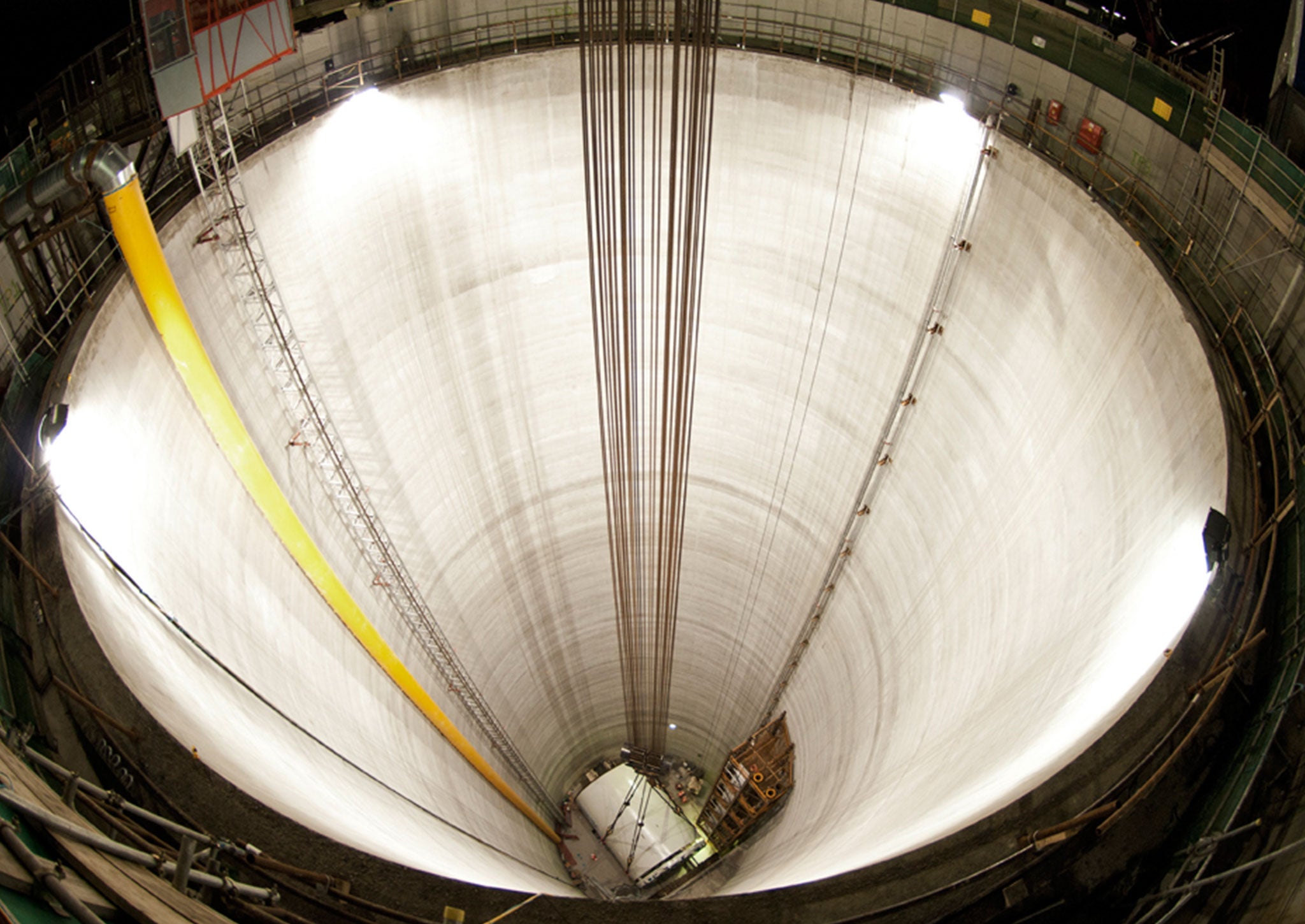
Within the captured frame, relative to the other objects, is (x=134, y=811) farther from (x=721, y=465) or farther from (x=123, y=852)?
(x=721, y=465)

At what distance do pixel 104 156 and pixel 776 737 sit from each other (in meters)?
7.93

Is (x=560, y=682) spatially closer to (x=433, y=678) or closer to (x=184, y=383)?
(x=433, y=678)

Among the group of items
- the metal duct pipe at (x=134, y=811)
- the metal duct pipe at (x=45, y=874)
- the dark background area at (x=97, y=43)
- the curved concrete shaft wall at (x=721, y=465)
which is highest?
the dark background area at (x=97, y=43)

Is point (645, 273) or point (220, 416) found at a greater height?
point (645, 273)

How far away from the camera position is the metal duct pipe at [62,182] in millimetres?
5656

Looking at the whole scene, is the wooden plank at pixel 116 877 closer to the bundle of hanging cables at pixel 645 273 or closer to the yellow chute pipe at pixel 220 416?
the yellow chute pipe at pixel 220 416

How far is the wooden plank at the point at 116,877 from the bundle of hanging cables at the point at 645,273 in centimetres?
515

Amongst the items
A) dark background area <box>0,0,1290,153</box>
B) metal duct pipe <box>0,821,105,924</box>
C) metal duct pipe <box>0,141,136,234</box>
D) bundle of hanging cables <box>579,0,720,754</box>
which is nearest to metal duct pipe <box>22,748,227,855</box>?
metal duct pipe <box>0,821,105,924</box>

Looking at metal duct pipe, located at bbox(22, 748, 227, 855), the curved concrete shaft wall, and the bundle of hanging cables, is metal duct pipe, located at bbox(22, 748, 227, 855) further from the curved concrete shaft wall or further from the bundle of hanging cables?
the bundle of hanging cables

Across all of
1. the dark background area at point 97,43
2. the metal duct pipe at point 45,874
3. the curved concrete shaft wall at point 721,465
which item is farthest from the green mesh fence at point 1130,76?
the metal duct pipe at point 45,874

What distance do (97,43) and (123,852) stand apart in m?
6.97

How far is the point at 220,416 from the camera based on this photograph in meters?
6.69

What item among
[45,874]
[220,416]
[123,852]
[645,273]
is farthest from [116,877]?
[645,273]

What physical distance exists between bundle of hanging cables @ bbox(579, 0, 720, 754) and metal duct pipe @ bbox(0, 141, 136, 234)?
10.5 ft
